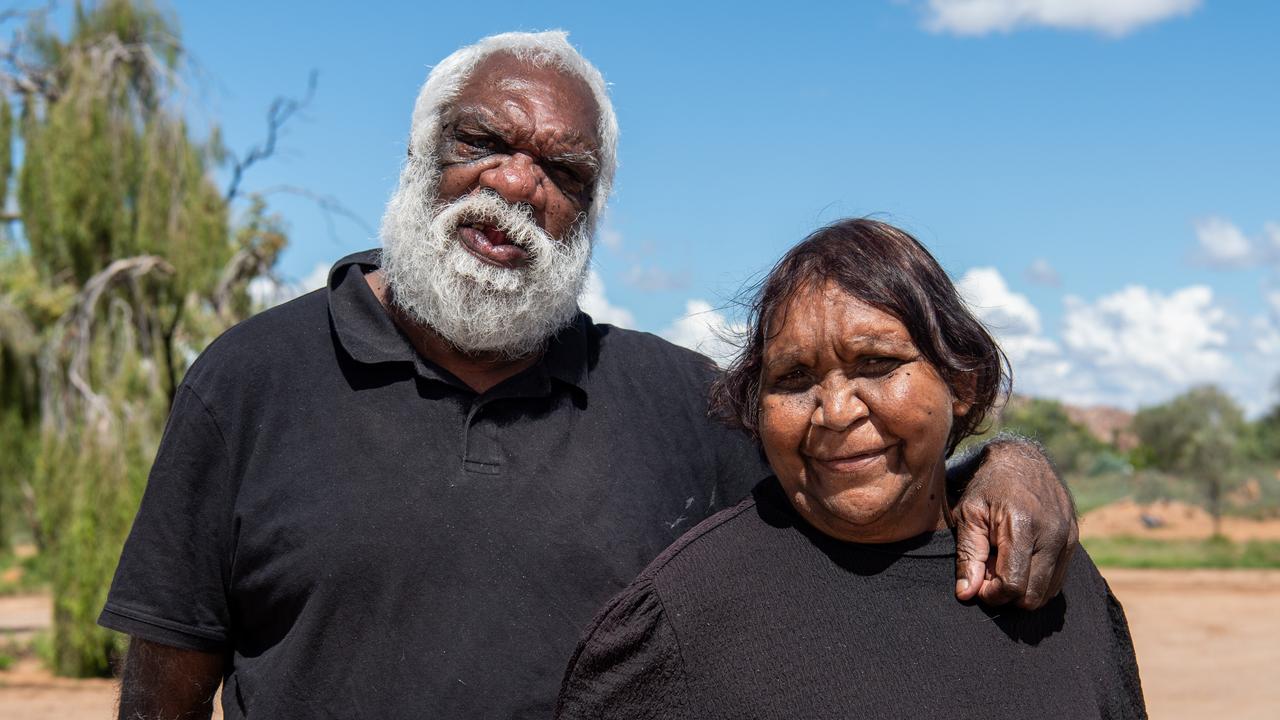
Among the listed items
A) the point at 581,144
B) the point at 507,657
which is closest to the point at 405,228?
the point at 581,144

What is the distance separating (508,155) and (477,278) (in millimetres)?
295

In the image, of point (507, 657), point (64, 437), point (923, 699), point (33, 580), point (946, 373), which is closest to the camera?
point (923, 699)

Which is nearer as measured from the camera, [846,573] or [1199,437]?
[846,573]

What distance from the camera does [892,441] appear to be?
74.4 inches

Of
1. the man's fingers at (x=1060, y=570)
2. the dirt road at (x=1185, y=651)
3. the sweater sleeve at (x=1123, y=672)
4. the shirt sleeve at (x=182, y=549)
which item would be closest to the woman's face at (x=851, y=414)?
the man's fingers at (x=1060, y=570)

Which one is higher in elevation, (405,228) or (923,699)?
(405,228)

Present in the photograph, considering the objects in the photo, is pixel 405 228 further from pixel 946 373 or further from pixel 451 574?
pixel 946 373

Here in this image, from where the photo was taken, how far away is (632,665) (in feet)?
5.95

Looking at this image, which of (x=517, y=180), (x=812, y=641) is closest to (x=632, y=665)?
(x=812, y=641)

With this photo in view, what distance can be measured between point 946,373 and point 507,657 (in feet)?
3.21

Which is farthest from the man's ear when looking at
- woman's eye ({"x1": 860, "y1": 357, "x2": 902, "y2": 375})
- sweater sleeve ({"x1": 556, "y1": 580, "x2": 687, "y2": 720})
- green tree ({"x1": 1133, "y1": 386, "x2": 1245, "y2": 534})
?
green tree ({"x1": 1133, "y1": 386, "x2": 1245, "y2": 534})

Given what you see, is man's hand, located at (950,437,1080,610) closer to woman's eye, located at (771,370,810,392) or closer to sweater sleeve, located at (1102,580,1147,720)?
sweater sleeve, located at (1102,580,1147,720)

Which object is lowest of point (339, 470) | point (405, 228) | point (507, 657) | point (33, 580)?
point (33, 580)

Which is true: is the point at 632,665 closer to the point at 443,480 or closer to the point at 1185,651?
the point at 443,480
